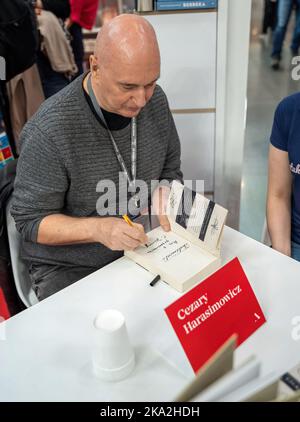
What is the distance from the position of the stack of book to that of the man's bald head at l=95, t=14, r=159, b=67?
63 cm

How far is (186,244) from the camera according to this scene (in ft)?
3.93

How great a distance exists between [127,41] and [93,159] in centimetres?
36

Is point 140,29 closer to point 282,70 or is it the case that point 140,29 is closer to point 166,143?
point 166,143

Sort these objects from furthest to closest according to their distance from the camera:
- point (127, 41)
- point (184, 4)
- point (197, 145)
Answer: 1. point (197, 145)
2. point (184, 4)
3. point (127, 41)

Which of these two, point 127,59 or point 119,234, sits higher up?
point 127,59

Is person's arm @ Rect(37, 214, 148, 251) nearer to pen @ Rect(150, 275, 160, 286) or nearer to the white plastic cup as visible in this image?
pen @ Rect(150, 275, 160, 286)

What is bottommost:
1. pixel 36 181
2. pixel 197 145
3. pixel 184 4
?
pixel 197 145

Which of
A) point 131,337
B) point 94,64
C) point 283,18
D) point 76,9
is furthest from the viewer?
point 283,18

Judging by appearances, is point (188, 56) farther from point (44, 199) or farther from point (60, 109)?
point (44, 199)

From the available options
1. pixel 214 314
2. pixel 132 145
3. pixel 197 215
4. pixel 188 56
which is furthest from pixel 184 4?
pixel 214 314

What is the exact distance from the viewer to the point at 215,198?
2.11 metres

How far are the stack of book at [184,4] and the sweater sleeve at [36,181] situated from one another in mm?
805

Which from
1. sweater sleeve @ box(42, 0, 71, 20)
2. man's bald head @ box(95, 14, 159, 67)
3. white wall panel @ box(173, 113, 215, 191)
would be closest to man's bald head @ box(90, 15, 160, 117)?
man's bald head @ box(95, 14, 159, 67)

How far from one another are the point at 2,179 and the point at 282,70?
4949 millimetres
